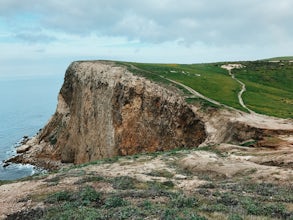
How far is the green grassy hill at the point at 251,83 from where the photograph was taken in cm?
5340

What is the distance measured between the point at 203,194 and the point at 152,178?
539 cm

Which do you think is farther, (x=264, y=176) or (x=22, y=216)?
(x=264, y=176)

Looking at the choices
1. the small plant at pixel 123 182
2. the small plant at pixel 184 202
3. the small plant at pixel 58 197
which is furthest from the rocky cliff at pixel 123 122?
the small plant at pixel 58 197

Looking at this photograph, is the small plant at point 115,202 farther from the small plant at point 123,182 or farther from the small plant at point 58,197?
the small plant at point 123,182

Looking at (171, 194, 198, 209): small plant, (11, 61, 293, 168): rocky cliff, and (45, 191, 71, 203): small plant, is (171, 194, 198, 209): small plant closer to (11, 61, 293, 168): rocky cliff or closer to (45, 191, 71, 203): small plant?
(45, 191, 71, 203): small plant

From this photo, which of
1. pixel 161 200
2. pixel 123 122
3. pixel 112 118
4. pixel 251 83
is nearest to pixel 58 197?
pixel 161 200

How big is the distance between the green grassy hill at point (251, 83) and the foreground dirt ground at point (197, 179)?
59.9 feet

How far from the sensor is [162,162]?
31438 millimetres

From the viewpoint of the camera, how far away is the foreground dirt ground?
18.8 m

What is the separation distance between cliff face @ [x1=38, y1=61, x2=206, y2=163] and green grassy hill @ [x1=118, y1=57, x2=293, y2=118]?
176 inches

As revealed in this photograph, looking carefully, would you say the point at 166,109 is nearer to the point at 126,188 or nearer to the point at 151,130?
the point at 151,130

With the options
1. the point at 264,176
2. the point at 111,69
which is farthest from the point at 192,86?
the point at 264,176

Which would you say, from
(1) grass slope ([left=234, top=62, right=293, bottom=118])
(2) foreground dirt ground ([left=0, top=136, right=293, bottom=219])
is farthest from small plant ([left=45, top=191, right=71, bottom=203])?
(1) grass slope ([left=234, top=62, right=293, bottom=118])

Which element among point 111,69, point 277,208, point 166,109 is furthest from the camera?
point 111,69
